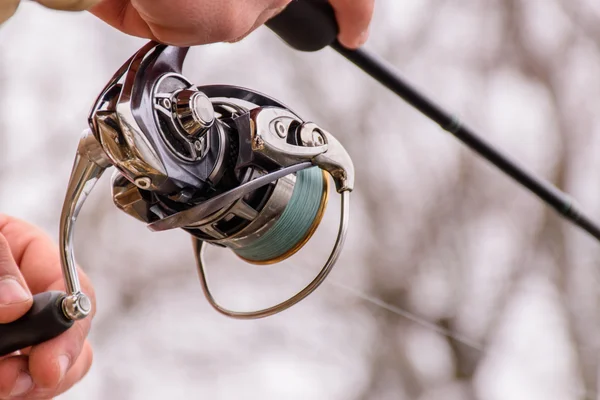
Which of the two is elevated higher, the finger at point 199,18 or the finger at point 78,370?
the finger at point 199,18

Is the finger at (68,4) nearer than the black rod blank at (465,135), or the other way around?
the finger at (68,4)

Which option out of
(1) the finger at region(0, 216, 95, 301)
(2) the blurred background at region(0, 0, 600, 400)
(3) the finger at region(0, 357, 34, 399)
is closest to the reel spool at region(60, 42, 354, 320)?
(3) the finger at region(0, 357, 34, 399)

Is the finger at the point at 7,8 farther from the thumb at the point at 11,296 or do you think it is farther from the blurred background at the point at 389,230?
the blurred background at the point at 389,230

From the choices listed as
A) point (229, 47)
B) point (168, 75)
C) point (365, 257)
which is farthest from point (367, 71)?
point (365, 257)

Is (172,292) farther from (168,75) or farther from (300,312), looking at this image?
(168,75)

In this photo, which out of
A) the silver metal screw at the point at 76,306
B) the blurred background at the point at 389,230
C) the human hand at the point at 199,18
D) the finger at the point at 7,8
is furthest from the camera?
the blurred background at the point at 389,230

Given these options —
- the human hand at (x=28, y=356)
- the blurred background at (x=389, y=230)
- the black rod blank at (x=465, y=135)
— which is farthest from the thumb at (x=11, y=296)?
the blurred background at (x=389, y=230)

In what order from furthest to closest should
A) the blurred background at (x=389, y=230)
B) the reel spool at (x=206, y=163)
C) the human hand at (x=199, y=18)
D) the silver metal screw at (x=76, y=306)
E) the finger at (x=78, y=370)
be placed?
the blurred background at (x=389, y=230)
the finger at (x=78, y=370)
the silver metal screw at (x=76, y=306)
the reel spool at (x=206, y=163)
the human hand at (x=199, y=18)

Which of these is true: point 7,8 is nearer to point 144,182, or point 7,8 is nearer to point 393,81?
point 144,182
